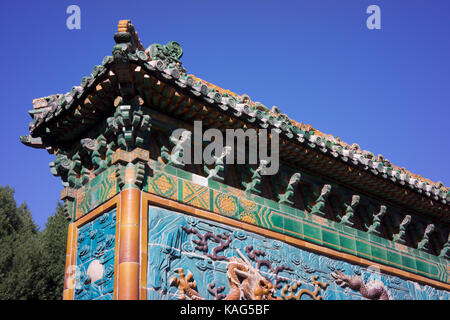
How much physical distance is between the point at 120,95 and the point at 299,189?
4145 mm

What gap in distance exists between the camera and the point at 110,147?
30.4 feet

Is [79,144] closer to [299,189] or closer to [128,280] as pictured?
[128,280]

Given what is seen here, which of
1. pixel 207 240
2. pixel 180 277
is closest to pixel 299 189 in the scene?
pixel 207 240

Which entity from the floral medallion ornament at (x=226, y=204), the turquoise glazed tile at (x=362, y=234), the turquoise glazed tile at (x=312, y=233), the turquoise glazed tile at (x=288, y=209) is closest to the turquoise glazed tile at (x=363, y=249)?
the turquoise glazed tile at (x=362, y=234)

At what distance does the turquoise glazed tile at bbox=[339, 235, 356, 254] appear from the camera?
37.0 ft

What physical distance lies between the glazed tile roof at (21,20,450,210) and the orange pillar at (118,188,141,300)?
1576 mm

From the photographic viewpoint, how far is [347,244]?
37.3 feet

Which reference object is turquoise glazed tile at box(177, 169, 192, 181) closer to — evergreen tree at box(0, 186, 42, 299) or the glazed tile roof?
the glazed tile roof

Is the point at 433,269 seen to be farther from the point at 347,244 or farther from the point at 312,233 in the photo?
the point at 312,233

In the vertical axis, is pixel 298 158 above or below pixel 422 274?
above

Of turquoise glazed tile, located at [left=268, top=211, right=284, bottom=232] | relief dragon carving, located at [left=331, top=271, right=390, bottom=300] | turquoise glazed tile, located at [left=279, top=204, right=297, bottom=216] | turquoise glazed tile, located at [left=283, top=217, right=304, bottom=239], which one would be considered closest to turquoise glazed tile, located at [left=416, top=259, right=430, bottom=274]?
relief dragon carving, located at [left=331, top=271, right=390, bottom=300]

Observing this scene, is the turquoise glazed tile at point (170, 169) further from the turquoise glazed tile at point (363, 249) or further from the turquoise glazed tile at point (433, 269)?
the turquoise glazed tile at point (433, 269)

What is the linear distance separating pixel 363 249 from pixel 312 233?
144 centimetres

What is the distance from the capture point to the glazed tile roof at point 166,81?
837 centimetres
